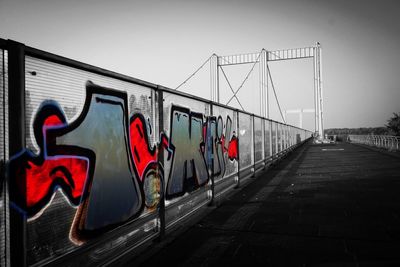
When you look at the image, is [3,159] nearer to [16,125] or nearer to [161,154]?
[16,125]

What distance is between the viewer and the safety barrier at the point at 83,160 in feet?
5.98

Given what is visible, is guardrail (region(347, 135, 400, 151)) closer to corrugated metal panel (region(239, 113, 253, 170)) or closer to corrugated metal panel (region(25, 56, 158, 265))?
corrugated metal panel (region(239, 113, 253, 170))

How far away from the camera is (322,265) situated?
279 cm

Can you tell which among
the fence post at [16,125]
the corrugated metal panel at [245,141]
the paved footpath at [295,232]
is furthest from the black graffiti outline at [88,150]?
the corrugated metal panel at [245,141]

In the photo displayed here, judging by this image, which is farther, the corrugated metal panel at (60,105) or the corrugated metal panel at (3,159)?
the corrugated metal panel at (60,105)

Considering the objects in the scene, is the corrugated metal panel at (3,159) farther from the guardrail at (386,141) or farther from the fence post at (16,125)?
the guardrail at (386,141)

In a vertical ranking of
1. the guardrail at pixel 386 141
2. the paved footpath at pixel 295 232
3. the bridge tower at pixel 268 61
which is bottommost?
the paved footpath at pixel 295 232

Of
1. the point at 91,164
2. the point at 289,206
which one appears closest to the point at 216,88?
the point at 289,206

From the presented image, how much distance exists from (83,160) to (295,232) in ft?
8.56

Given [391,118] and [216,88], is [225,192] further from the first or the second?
[391,118]

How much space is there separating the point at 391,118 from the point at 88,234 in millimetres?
63327

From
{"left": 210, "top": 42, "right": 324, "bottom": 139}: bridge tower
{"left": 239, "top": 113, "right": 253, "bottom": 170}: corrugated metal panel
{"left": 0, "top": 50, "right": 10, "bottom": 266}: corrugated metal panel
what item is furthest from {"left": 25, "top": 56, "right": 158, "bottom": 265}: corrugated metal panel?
{"left": 210, "top": 42, "right": 324, "bottom": 139}: bridge tower

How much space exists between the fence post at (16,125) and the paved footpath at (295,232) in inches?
52.1

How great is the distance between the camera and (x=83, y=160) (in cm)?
236
